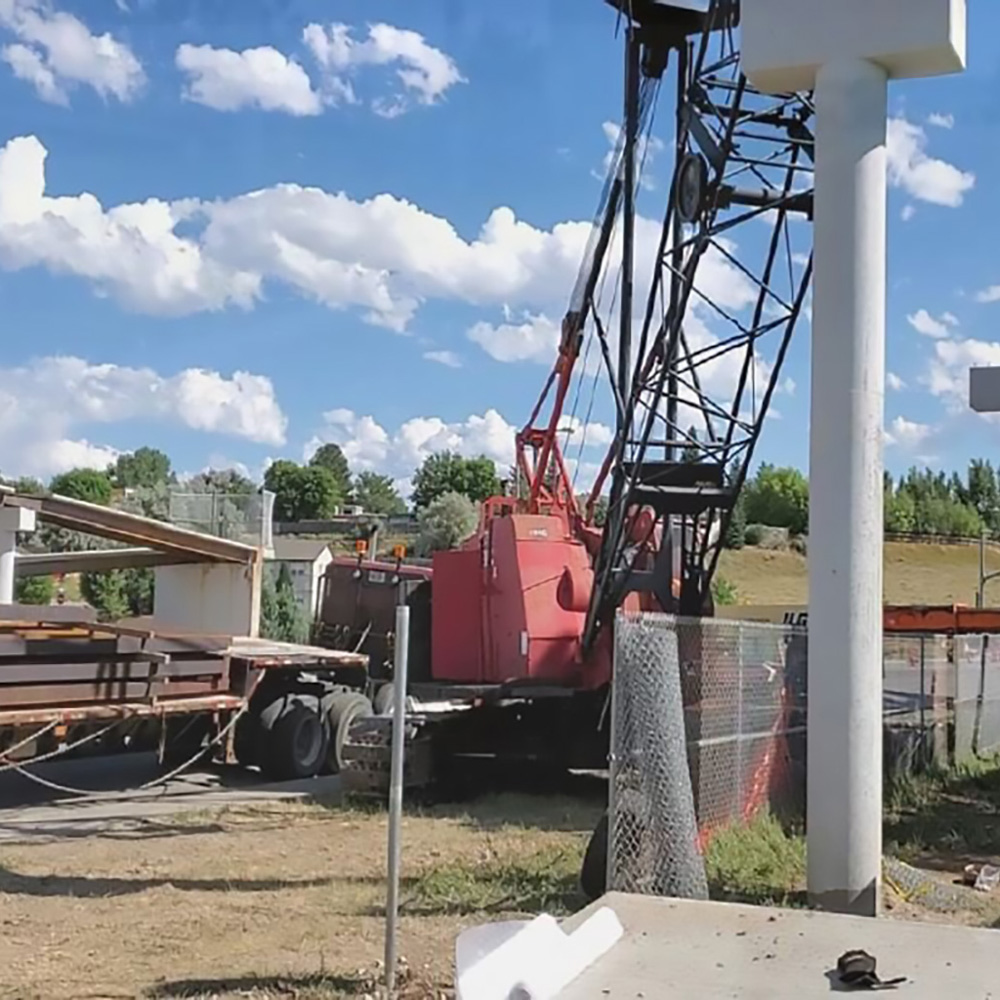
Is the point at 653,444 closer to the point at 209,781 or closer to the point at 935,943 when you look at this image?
the point at 209,781

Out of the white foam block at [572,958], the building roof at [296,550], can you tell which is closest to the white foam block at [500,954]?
the white foam block at [572,958]

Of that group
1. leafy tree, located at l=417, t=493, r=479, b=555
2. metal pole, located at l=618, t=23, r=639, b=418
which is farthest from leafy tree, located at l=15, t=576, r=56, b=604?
metal pole, located at l=618, t=23, r=639, b=418

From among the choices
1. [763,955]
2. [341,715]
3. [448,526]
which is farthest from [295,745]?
[448,526]

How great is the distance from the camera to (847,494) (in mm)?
8562

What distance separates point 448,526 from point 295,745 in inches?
746

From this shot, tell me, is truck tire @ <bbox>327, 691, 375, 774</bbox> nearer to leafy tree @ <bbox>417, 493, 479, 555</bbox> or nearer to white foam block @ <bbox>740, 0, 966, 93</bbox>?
leafy tree @ <bbox>417, 493, 479, 555</bbox>

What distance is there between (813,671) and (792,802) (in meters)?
3.87

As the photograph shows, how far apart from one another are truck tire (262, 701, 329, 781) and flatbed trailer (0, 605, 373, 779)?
0.01 metres

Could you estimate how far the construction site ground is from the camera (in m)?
7.26

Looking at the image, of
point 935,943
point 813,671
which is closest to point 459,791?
point 813,671

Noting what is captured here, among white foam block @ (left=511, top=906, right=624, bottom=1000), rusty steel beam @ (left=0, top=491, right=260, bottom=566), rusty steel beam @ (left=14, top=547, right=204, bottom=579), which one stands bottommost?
white foam block @ (left=511, top=906, right=624, bottom=1000)

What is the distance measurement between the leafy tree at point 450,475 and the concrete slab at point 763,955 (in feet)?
314

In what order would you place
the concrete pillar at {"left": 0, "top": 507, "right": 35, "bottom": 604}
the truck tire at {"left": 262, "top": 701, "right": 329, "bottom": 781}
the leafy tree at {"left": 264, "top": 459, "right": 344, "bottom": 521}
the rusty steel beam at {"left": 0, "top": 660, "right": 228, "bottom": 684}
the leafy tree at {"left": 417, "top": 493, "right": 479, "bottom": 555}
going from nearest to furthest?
the rusty steel beam at {"left": 0, "top": 660, "right": 228, "bottom": 684}, the truck tire at {"left": 262, "top": 701, "right": 329, "bottom": 781}, the concrete pillar at {"left": 0, "top": 507, "right": 35, "bottom": 604}, the leafy tree at {"left": 417, "top": 493, "right": 479, "bottom": 555}, the leafy tree at {"left": 264, "top": 459, "right": 344, "bottom": 521}

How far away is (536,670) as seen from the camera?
1450 cm
